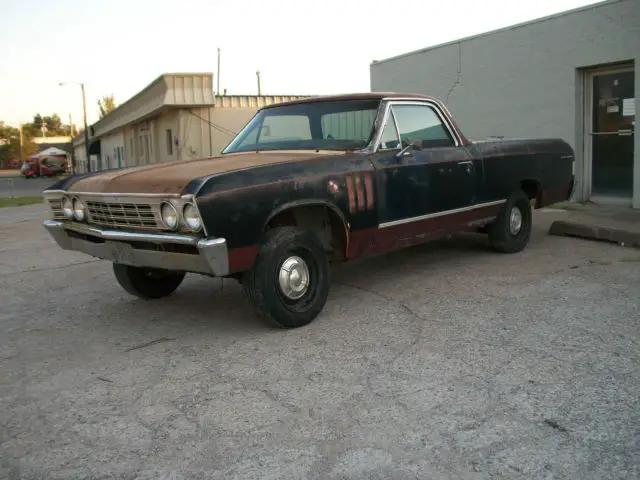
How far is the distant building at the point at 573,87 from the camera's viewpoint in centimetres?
983

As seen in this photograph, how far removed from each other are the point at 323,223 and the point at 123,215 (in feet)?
4.87

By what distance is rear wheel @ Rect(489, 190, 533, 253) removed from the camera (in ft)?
21.9

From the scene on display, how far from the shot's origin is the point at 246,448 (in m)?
2.78

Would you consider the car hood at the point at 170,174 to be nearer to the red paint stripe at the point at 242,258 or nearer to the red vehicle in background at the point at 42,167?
the red paint stripe at the point at 242,258

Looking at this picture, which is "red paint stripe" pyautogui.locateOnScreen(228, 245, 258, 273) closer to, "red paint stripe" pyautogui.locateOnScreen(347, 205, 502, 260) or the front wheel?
the front wheel

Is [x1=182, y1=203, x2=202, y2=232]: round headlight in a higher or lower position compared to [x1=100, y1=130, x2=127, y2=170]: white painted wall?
lower

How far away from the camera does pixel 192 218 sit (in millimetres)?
3914

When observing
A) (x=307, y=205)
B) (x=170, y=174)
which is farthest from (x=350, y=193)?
(x=170, y=174)

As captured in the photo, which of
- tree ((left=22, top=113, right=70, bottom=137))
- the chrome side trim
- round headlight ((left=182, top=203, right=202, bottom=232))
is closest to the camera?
round headlight ((left=182, top=203, right=202, bottom=232))

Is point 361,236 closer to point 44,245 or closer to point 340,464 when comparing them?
point 340,464

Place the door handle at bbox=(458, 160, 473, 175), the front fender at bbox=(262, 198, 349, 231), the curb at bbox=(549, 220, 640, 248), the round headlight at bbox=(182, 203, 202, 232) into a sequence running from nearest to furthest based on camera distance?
1. the round headlight at bbox=(182, 203, 202, 232)
2. the front fender at bbox=(262, 198, 349, 231)
3. the door handle at bbox=(458, 160, 473, 175)
4. the curb at bbox=(549, 220, 640, 248)

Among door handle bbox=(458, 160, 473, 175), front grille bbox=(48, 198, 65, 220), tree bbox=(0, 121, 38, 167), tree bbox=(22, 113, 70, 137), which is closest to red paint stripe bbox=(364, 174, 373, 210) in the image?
door handle bbox=(458, 160, 473, 175)

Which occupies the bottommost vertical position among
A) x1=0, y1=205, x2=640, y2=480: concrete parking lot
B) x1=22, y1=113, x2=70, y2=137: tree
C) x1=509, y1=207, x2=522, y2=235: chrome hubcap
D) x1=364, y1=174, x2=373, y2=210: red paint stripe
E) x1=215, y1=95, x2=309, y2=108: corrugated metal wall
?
x1=0, y1=205, x2=640, y2=480: concrete parking lot

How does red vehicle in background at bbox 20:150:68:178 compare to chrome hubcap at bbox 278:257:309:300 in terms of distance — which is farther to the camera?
red vehicle in background at bbox 20:150:68:178
